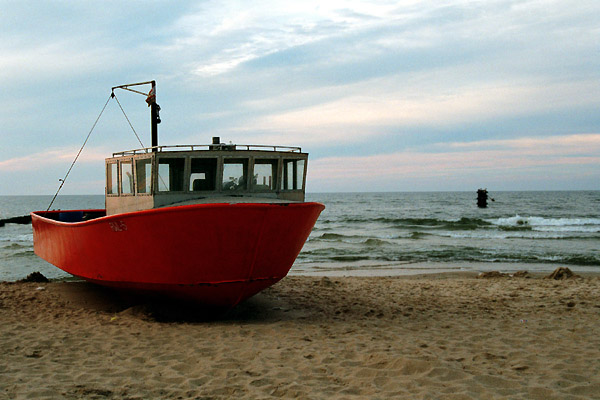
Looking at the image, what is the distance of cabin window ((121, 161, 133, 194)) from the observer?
8523 mm

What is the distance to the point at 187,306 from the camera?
7680 millimetres

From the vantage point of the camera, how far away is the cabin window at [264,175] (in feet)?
27.1

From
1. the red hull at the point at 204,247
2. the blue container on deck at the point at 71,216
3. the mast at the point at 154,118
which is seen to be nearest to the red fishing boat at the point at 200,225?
the red hull at the point at 204,247

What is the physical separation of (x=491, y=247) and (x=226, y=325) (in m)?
17.7

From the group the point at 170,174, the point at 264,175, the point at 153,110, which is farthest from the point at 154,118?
the point at 264,175

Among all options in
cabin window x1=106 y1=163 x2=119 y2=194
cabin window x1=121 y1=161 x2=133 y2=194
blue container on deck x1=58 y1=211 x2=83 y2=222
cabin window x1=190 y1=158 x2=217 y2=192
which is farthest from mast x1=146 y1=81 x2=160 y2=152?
blue container on deck x1=58 y1=211 x2=83 y2=222

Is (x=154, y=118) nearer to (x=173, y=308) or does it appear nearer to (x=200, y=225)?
(x=173, y=308)

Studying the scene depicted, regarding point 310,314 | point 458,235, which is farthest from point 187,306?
point 458,235

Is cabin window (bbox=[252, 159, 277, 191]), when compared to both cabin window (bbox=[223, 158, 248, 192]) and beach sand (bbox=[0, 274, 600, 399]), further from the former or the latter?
beach sand (bbox=[0, 274, 600, 399])

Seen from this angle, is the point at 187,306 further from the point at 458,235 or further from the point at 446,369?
the point at 458,235

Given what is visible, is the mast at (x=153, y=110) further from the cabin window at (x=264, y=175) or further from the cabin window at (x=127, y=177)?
the cabin window at (x=264, y=175)

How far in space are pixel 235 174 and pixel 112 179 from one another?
8.96 ft

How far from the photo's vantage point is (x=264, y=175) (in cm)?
836

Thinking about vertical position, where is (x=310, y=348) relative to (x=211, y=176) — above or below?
below
